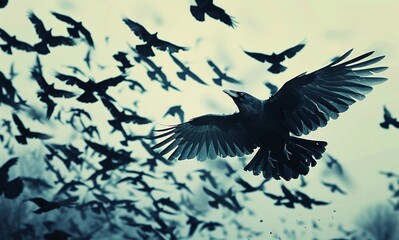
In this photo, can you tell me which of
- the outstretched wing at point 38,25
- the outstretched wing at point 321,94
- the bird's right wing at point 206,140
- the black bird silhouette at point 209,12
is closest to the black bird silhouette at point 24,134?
the outstretched wing at point 38,25

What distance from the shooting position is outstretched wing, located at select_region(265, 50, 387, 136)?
469cm

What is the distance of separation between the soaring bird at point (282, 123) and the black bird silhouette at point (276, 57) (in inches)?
82.6

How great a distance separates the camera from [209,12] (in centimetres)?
677

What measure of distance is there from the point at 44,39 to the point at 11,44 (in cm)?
101

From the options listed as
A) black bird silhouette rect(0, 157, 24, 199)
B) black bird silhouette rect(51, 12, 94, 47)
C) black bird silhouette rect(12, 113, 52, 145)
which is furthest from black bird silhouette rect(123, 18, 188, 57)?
black bird silhouette rect(0, 157, 24, 199)

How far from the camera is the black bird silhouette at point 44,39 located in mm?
8125

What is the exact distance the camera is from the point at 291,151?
225 inches

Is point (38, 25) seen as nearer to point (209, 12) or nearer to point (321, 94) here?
point (209, 12)

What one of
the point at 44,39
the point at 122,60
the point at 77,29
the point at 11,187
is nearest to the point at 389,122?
the point at 122,60

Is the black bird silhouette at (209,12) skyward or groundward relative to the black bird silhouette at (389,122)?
groundward

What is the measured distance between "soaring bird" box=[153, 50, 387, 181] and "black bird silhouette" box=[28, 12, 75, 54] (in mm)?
3484

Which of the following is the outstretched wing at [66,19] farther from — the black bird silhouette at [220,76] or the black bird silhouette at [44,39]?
the black bird silhouette at [220,76]

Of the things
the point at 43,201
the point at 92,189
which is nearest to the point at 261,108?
the point at 43,201

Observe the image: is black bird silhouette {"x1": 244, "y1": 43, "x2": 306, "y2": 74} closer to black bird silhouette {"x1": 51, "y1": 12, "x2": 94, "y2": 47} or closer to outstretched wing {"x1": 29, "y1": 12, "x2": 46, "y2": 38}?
black bird silhouette {"x1": 51, "y1": 12, "x2": 94, "y2": 47}
